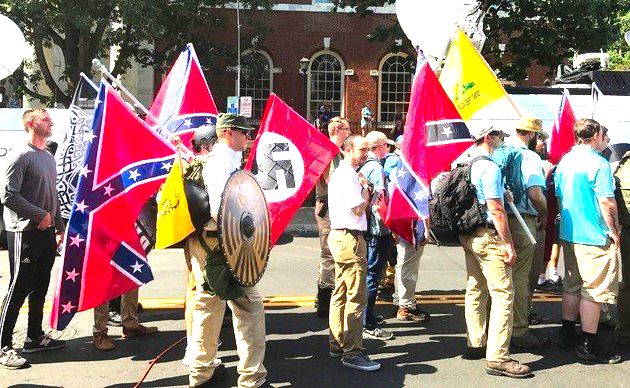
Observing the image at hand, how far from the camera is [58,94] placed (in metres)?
18.6

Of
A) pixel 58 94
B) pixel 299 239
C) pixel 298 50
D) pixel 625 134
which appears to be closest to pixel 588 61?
pixel 625 134

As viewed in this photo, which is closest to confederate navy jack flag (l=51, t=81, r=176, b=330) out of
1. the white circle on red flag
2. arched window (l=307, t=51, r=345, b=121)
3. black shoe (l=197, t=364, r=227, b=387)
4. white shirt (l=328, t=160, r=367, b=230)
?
black shoe (l=197, t=364, r=227, b=387)

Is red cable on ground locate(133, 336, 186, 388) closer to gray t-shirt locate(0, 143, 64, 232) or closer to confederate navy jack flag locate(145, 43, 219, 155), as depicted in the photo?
gray t-shirt locate(0, 143, 64, 232)

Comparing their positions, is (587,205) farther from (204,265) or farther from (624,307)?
(204,265)

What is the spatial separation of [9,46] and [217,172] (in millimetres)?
8492

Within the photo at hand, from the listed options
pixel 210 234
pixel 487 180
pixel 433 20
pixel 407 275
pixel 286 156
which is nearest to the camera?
pixel 210 234

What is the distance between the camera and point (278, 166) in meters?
5.84

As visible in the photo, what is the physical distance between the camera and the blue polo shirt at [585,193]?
207 inches

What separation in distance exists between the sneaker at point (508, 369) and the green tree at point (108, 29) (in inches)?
500

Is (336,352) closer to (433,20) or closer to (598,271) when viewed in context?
(598,271)

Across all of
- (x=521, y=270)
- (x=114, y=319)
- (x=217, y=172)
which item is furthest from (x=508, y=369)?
(x=114, y=319)

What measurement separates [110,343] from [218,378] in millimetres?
1223

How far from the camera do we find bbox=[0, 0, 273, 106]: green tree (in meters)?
15.5

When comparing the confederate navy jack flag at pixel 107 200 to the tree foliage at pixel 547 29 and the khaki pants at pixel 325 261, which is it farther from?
the tree foliage at pixel 547 29
